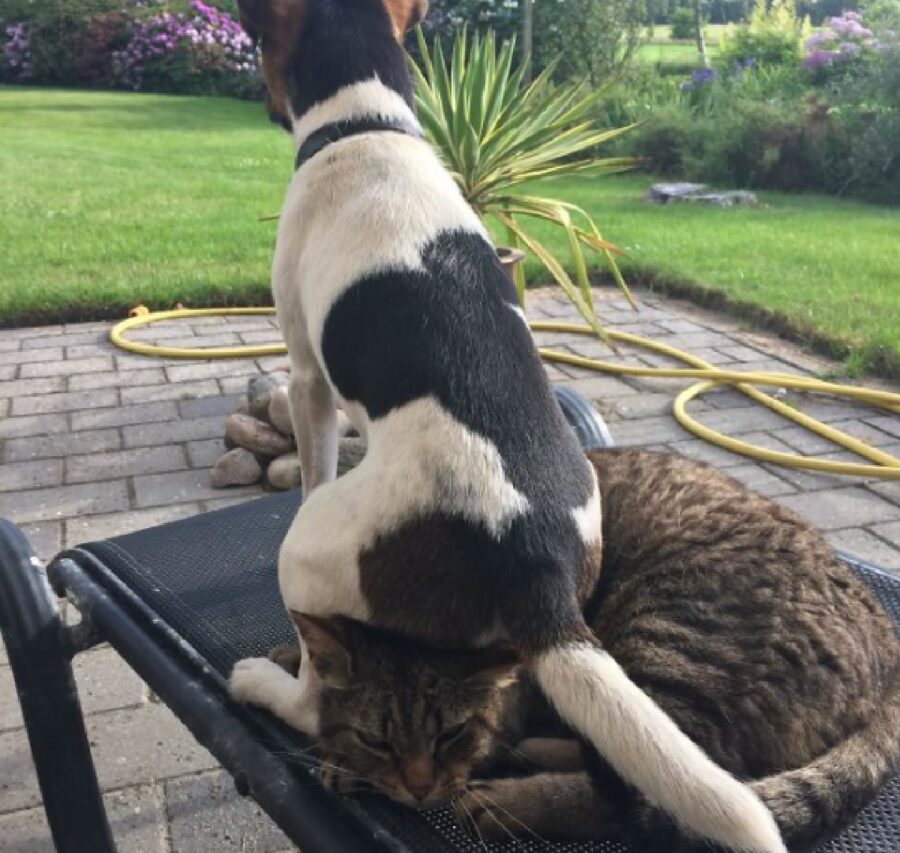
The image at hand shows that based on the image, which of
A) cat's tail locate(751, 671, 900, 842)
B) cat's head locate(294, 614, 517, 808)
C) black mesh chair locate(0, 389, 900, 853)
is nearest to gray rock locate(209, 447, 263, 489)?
black mesh chair locate(0, 389, 900, 853)

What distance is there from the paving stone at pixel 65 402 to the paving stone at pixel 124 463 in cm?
63

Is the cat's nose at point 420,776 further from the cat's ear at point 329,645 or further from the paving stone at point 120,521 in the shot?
the paving stone at point 120,521

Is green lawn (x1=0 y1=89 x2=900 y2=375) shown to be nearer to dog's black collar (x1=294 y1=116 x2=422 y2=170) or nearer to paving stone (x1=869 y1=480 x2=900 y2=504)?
paving stone (x1=869 y1=480 x2=900 y2=504)

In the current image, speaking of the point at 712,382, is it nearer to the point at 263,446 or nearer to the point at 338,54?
the point at 263,446

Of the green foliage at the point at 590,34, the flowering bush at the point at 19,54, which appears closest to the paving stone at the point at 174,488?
the green foliage at the point at 590,34

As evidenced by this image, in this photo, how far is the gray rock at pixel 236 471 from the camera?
13.5 feet

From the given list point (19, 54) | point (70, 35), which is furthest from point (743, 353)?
point (19, 54)

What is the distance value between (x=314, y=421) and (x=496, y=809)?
1017 mm

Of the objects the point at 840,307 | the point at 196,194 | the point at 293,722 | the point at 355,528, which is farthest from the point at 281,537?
the point at 196,194

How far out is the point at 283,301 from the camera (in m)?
2.28

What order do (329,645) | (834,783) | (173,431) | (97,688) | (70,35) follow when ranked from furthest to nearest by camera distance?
(70,35) → (173,431) → (97,688) → (329,645) → (834,783)

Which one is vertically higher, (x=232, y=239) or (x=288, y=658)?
(x=288, y=658)

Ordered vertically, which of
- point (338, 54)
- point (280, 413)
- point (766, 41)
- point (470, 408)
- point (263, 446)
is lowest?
point (263, 446)

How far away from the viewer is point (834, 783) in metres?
1.58
